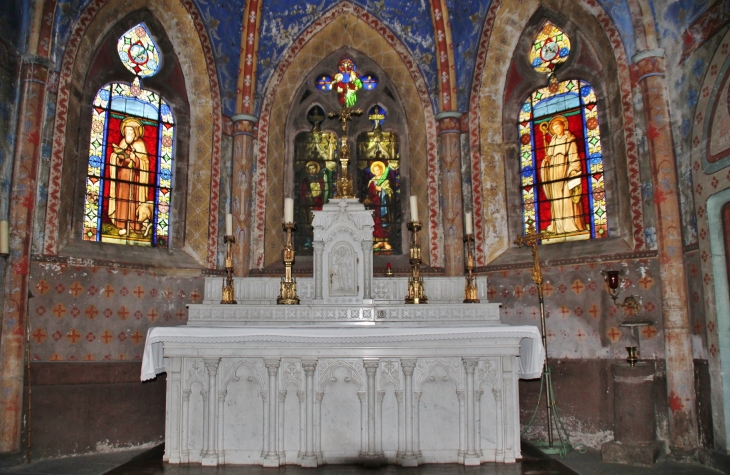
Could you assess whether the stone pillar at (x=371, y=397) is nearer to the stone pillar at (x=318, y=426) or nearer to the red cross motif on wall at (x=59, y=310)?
the stone pillar at (x=318, y=426)

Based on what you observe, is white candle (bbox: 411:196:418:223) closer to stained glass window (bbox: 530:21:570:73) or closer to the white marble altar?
the white marble altar

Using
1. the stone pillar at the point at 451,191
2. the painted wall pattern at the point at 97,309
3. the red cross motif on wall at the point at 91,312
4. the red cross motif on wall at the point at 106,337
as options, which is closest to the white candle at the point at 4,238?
the painted wall pattern at the point at 97,309

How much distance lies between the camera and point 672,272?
Result: 9.74 metres

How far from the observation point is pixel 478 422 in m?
8.55

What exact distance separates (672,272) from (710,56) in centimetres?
316

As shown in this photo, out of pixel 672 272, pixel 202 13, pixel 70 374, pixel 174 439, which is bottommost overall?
pixel 174 439

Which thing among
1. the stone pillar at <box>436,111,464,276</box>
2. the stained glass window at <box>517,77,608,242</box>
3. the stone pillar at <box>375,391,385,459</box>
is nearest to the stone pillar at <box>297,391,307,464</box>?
the stone pillar at <box>375,391,385,459</box>

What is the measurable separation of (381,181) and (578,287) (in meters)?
4.59

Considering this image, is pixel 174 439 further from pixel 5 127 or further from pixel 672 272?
pixel 672 272

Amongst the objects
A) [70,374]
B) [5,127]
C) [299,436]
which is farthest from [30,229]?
[299,436]

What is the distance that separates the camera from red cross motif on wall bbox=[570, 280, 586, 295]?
10.9 metres

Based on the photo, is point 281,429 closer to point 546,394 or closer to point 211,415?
point 211,415

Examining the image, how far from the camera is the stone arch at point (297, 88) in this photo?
1267 centimetres

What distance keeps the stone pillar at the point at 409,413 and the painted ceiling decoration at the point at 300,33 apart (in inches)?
240
